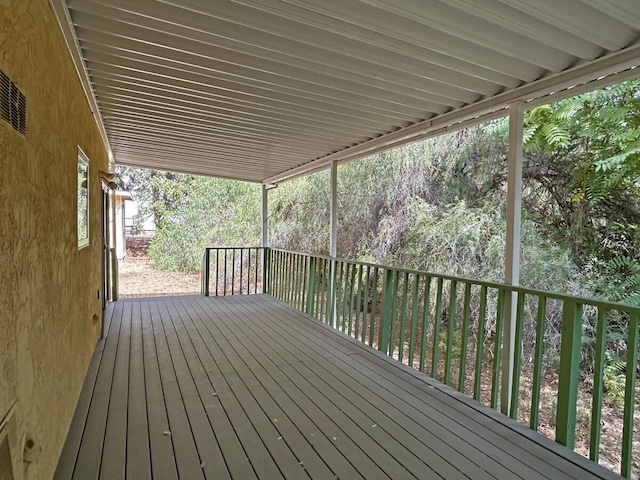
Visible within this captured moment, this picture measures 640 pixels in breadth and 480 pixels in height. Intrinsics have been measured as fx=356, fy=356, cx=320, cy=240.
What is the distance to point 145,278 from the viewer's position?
40.9 ft

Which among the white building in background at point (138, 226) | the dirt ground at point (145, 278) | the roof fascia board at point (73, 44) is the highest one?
the roof fascia board at point (73, 44)

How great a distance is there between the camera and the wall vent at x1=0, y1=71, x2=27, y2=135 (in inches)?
45.6

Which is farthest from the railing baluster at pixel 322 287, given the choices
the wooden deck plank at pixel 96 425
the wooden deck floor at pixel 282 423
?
the wooden deck plank at pixel 96 425

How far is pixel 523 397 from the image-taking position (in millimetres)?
5371

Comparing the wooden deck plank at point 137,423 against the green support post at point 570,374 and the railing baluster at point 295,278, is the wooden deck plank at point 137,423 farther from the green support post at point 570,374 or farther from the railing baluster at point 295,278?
the railing baluster at point 295,278

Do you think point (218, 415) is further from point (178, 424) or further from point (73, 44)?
point (73, 44)

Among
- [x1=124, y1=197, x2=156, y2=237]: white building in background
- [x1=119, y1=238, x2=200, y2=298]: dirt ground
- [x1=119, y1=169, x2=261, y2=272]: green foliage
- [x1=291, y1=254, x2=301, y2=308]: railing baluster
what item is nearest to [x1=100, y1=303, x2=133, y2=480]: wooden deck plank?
[x1=291, y1=254, x2=301, y2=308]: railing baluster

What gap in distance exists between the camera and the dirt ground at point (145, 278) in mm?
11148

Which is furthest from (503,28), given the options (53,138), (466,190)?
(466,190)

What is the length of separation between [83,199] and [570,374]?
3817 mm

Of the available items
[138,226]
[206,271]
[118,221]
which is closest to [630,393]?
[206,271]

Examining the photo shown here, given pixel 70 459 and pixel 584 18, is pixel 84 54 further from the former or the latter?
pixel 584 18

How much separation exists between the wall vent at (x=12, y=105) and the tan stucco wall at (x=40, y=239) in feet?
0.12

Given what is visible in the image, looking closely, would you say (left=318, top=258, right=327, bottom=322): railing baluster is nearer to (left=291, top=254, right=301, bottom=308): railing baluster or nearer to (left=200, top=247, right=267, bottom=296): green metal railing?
(left=291, top=254, right=301, bottom=308): railing baluster
